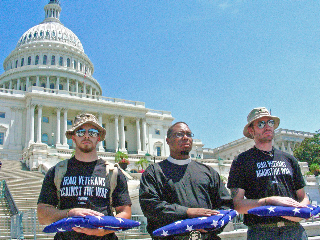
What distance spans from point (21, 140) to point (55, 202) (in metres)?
54.1

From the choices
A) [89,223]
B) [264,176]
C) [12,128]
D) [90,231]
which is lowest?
[90,231]

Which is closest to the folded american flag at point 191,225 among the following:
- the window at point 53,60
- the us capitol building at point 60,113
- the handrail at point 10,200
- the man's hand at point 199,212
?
the man's hand at point 199,212

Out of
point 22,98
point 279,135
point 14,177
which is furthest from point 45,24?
point 14,177

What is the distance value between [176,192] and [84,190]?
1.25 metres

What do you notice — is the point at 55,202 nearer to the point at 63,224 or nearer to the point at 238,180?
the point at 63,224

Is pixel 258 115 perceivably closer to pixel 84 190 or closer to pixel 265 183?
pixel 265 183

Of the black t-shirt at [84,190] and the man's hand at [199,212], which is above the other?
the black t-shirt at [84,190]

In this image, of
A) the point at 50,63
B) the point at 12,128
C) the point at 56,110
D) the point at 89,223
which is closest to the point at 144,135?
the point at 56,110

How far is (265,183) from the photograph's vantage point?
5.06 meters

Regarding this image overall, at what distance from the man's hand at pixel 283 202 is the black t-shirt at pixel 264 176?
0.30 metres

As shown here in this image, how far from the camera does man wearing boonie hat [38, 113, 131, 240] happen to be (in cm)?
443

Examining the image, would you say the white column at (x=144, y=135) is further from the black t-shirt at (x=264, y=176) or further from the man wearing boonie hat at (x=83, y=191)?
the man wearing boonie hat at (x=83, y=191)

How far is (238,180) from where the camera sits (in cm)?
524

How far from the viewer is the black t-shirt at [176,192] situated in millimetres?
4336
